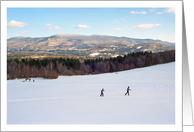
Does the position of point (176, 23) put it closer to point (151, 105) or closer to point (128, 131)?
point (151, 105)

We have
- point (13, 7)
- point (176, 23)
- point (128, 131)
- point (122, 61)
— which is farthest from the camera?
A: point (122, 61)

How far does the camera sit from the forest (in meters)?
32.9

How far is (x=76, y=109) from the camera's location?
9281mm

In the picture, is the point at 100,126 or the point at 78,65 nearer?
the point at 100,126

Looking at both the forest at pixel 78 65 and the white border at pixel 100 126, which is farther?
the forest at pixel 78 65

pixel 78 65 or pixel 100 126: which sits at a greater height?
pixel 78 65

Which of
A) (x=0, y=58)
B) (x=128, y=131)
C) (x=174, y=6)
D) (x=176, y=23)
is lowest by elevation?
(x=128, y=131)

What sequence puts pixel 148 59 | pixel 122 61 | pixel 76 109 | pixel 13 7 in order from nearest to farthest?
pixel 13 7, pixel 76 109, pixel 148 59, pixel 122 61

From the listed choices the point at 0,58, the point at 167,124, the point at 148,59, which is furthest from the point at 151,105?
the point at 148,59

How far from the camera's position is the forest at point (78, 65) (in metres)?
32.9

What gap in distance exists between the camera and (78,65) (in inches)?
2032

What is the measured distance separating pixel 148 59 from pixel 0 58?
40086 mm

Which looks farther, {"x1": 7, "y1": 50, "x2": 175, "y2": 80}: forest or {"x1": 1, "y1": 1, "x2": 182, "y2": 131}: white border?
{"x1": 7, "y1": 50, "x2": 175, "y2": 80}: forest

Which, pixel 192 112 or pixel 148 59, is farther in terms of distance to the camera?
pixel 148 59
